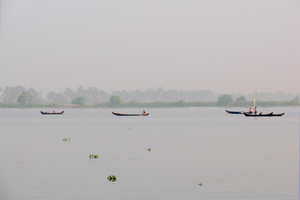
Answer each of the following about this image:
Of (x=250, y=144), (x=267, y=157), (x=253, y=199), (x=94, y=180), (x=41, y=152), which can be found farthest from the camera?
(x=250, y=144)

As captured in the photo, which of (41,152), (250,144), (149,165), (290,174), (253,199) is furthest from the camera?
(250,144)

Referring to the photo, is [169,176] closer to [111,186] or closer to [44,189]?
[111,186]

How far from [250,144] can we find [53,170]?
15.8 metres

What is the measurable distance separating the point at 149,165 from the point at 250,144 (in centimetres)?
1253

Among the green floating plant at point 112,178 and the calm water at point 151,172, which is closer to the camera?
the calm water at point 151,172

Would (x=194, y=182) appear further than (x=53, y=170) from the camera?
No

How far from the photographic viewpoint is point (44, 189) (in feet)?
60.4

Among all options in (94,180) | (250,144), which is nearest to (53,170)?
(94,180)

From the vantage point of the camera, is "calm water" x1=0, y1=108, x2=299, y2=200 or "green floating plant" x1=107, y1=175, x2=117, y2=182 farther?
"green floating plant" x1=107, y1=175, x2=117, y2=182

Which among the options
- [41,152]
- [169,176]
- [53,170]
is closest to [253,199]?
[169,176]

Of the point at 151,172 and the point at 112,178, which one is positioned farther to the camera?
the point at 151,172

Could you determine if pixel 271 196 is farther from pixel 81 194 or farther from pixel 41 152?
pixel 41 152

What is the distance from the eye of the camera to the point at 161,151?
29.6m

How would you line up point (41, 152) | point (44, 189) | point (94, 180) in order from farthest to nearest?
point (41, 152) → point (94, 180) → point (44, 189)
